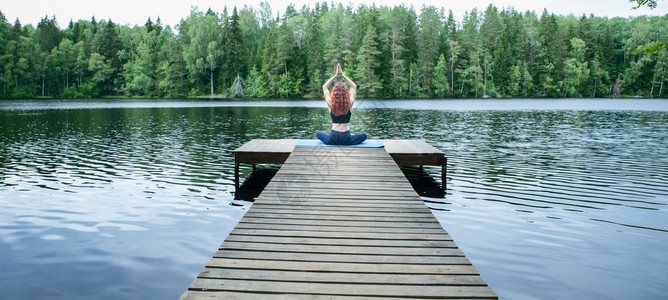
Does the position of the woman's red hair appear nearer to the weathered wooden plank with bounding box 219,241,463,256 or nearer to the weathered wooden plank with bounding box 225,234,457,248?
the weathered wooden plank with bounding box 225,234,457,248

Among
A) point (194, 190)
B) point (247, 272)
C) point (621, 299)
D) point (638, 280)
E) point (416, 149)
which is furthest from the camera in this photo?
point (416, 149)

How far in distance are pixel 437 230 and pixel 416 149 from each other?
647cm

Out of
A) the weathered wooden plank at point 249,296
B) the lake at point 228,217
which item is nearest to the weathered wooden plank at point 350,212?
the lake at point 228,217

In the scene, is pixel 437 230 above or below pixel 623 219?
above

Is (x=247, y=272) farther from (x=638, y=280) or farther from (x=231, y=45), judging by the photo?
(x=231, y=45)

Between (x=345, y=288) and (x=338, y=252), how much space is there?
2.69 feet

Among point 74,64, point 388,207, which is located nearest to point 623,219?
point 388,207

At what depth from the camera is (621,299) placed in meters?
4.86

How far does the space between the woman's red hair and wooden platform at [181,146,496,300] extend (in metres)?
2.95

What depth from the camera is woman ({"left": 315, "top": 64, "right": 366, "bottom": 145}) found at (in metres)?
9.77

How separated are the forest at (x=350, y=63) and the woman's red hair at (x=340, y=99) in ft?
198

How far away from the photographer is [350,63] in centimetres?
7156

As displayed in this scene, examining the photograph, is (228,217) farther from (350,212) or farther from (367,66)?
(367,66)

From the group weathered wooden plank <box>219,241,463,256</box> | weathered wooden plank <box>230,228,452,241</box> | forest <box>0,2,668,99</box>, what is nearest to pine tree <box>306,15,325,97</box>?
forest <box>0,2,668,99</box>
